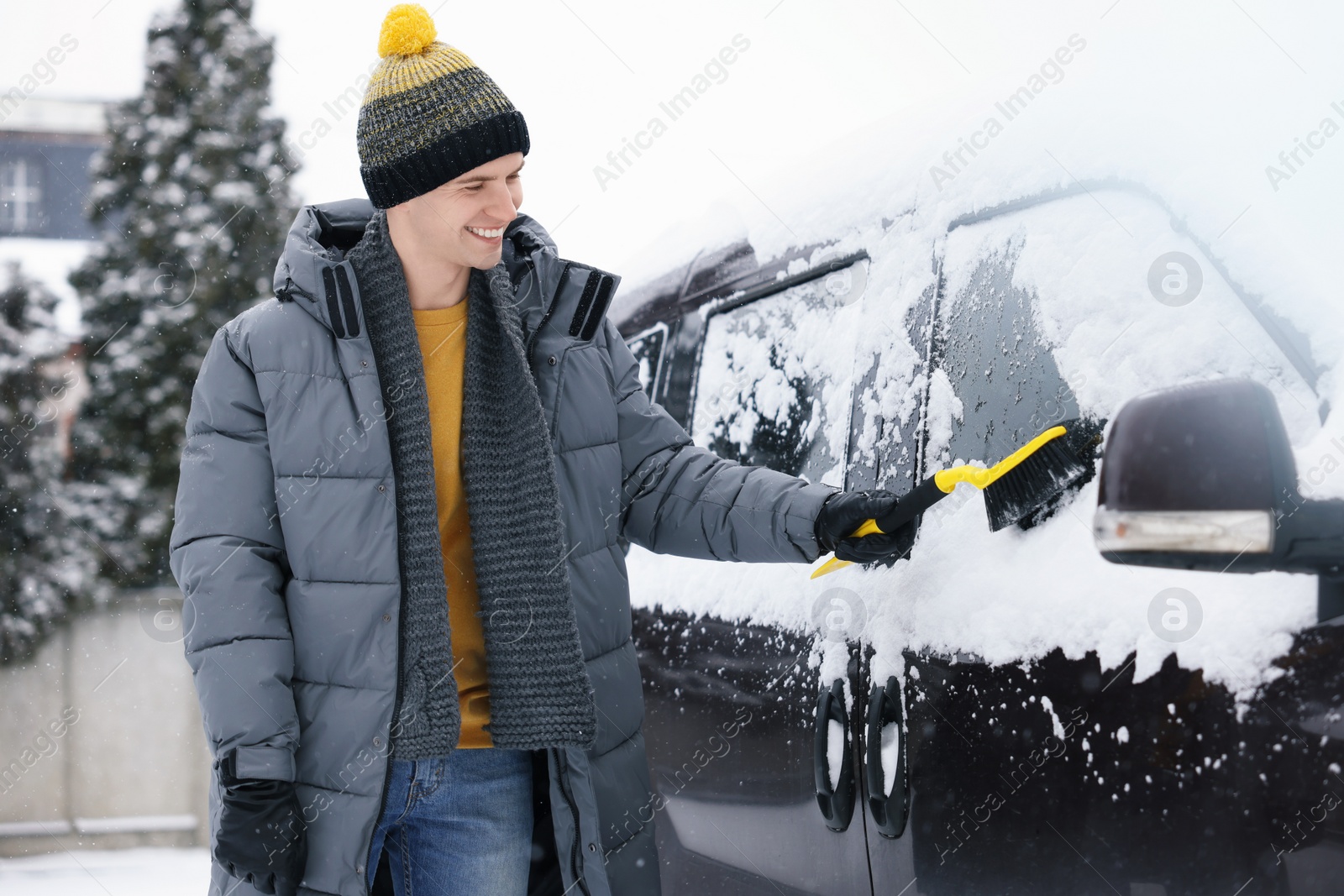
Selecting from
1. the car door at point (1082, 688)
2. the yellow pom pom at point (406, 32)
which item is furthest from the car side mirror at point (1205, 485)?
the yellow pom pom at point (406, 32)

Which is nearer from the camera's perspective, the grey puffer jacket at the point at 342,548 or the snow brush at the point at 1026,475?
the snow brush at the point at 1026,475

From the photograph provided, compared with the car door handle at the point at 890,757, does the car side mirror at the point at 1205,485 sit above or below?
above

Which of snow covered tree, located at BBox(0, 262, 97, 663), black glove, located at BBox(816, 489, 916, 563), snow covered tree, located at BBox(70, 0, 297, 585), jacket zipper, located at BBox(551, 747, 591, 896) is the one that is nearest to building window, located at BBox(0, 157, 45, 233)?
snow covered tree, located at BBox(70, 0, 297, 585)

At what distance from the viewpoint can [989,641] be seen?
4.86 feet

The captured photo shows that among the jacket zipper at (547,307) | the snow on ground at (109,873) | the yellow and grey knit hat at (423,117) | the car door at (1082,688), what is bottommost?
the snow on ground at (109,873)

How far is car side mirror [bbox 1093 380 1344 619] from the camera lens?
0.93 meters

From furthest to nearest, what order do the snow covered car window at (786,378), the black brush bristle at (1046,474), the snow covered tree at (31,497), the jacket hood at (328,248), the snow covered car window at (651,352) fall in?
the snow covered tree at (31,497) < the snow covered car window at (651,352) < the snow covered car window at (786,378) < the jacket hood at (328,248) < the black brush bristle at (1046,474)

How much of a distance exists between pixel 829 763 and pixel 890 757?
0.15 metres

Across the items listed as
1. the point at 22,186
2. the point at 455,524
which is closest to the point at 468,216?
the point at 455,524

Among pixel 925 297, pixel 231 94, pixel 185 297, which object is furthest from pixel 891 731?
pixel 231 94

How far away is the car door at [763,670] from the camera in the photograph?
1.80m

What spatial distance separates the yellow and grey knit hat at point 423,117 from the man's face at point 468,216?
0.09 feet

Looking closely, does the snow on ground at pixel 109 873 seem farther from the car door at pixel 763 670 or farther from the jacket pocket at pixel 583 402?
the jacket pocket at pixel 583 402

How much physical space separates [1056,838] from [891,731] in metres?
0.31
